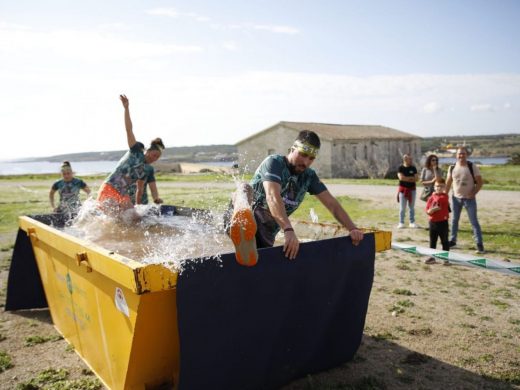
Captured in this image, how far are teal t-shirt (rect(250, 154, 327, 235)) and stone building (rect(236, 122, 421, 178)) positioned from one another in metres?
29.1

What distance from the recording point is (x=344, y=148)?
111ft

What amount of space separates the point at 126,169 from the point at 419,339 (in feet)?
14.6

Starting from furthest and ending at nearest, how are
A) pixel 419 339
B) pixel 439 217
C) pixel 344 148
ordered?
pixel 344 148 < pixel 439 217 < pixel 419 339

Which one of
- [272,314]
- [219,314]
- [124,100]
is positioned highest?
[124,100]

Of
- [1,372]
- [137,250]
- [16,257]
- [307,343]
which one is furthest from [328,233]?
[16,257]

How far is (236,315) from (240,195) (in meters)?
0.88

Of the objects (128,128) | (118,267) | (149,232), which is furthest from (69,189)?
(118,267)

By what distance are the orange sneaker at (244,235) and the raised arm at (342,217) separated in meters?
1.09

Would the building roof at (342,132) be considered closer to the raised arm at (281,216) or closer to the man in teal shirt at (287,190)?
the man in teal shirt at (287,190)

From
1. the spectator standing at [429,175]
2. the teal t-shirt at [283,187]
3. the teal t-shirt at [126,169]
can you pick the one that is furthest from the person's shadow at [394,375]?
the spectator standing at [429,175]

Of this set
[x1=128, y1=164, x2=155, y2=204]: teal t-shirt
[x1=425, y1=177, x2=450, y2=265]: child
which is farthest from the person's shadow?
[x1=128, y1=164, x2=155, y2=204]: teal t-shirt

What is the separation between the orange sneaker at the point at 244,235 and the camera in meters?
2.83

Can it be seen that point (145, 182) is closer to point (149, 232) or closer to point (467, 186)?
point (149, 232)

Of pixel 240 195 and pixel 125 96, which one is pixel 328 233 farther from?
pixel 125 96
